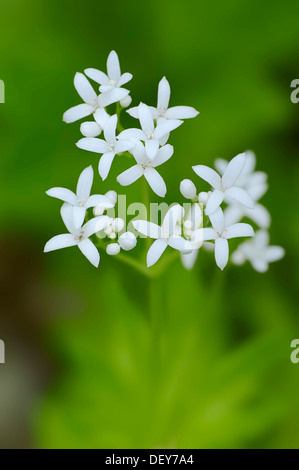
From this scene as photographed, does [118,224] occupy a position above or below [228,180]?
below

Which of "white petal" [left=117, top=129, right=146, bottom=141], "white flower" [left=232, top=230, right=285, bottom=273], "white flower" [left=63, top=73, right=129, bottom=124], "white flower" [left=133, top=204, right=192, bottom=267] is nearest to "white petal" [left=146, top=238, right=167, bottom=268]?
"white flower" [left=133, top=204, right=192, bottom=267]

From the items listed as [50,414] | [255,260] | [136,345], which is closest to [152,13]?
[255,260]

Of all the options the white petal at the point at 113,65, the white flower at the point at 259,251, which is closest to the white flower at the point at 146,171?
the white petal at the point at 113,65

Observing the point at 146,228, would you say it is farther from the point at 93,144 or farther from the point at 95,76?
the point at 95,76

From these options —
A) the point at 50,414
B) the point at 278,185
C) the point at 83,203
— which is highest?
the point at 278,185

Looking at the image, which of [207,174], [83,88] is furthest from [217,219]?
[83,88]

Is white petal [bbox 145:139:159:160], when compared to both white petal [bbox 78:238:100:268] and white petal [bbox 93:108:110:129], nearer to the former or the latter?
white petal [bbox 93:108:110:129]
